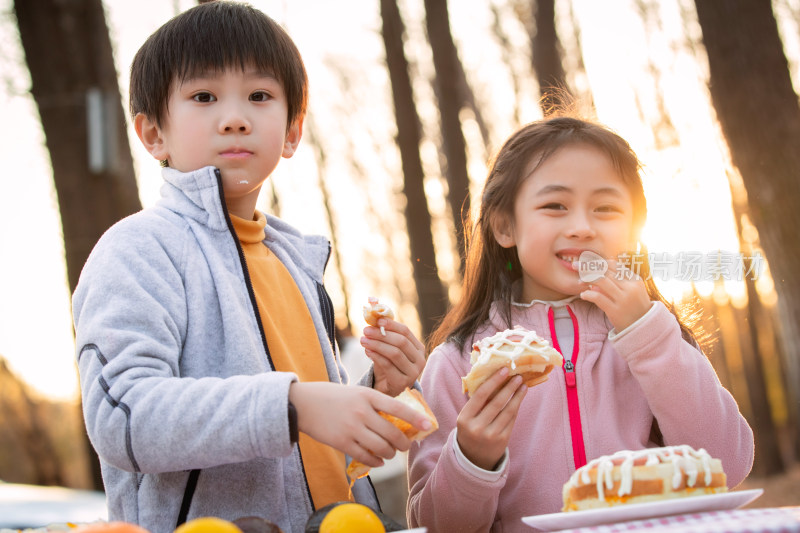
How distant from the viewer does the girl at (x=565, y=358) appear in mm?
1997

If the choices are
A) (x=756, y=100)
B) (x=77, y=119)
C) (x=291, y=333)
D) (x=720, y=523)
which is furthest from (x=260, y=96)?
(x=77, y=119)

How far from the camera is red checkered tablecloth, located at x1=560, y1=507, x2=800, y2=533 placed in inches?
44.8

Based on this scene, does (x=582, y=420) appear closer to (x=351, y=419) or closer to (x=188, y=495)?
(x=351, y=419)

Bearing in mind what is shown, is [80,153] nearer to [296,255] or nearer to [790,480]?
[296,255]

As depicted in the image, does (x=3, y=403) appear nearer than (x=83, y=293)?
No

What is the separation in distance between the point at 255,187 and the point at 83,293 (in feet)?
1.83

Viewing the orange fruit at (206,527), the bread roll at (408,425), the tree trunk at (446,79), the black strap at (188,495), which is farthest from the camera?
the tree trunk at (446,79)

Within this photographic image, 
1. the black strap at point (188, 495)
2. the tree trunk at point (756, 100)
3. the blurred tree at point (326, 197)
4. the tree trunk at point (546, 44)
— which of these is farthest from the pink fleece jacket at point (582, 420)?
the blurred tree at point (326, 197)

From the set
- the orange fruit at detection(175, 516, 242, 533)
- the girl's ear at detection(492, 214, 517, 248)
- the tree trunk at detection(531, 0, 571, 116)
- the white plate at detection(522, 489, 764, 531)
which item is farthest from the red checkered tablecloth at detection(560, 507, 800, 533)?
the tree trunk at detection(531, 0, 571, 116)

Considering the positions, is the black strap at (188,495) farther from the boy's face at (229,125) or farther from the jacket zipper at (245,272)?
the boy's face at (229,125)

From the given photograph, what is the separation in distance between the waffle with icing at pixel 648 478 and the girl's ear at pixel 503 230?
1255 mm

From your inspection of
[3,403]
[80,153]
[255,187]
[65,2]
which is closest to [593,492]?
[255,187]

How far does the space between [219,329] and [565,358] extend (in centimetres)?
110

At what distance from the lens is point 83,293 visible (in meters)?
1.71
